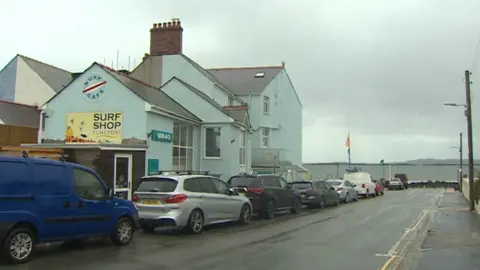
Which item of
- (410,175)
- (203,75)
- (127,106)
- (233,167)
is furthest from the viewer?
(410,175)

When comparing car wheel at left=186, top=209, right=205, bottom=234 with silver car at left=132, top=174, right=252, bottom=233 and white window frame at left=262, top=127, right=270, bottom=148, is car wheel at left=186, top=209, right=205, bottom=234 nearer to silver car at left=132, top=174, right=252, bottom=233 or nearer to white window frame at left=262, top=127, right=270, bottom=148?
silver car at left=132, top=174, right=252, bottom=233

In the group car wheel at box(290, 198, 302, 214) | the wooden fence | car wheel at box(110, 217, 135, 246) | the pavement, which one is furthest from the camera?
car wheel at box(290, 198, 302, 214)

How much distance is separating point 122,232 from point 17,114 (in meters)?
17.7

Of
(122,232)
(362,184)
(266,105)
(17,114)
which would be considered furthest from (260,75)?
(122,232)

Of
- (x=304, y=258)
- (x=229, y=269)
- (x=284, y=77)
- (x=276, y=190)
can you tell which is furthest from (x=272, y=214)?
(x=284, y=77)

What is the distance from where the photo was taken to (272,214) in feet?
66.5

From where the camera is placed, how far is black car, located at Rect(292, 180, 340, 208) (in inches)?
1049

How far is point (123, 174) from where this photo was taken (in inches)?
754

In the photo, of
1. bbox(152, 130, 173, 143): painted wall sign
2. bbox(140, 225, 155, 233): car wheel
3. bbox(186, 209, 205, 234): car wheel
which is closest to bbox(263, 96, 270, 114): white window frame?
bbox(152, 130, 173, 143): painted wall sign

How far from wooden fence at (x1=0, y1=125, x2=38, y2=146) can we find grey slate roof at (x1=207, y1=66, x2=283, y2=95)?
19446 millimetres

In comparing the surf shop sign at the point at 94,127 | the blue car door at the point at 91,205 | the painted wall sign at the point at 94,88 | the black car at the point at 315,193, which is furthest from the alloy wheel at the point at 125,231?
the black car at the point at 315,193

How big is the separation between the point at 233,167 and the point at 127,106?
329 inches

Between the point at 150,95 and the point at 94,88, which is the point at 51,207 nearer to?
the point at 94,88

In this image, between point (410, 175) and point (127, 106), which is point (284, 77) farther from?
point (410, 175)
